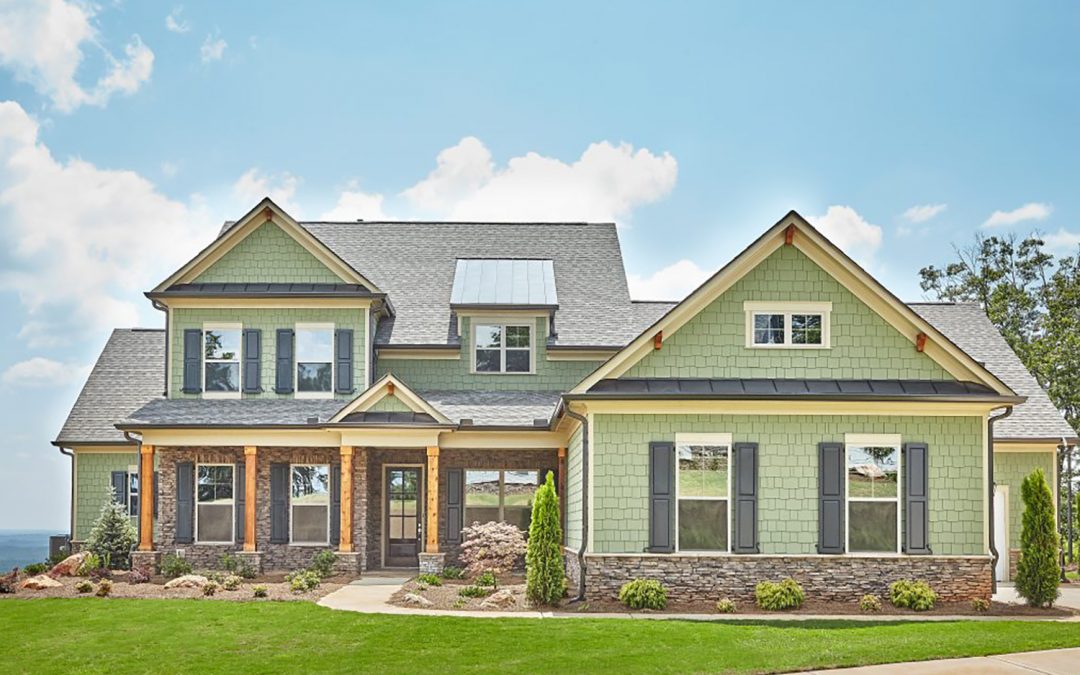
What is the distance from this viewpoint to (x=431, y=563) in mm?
24391

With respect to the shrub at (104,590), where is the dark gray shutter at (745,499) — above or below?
above

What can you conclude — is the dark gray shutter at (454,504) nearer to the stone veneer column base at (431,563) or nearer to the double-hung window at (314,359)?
the stone veneer column base at (431,563)

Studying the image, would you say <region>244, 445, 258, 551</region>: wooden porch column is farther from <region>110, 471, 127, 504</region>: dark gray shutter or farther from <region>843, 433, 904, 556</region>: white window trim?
<region>843, 433, 904, 556</region>: white window trim

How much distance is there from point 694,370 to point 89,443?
16.6 m

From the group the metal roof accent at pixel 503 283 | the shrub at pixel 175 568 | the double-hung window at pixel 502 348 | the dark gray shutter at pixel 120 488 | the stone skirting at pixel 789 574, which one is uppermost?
the metal roof accent at pixel 503 283

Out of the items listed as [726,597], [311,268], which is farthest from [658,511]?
[311,268]

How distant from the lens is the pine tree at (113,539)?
25.3 metres

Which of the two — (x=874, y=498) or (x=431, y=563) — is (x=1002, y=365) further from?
(x=431, y=563)

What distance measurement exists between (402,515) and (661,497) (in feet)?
29.2

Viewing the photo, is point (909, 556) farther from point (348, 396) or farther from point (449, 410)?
point (348, 396)

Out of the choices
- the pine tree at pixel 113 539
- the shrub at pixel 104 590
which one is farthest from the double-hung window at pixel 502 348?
the shrub at pixel 104 590

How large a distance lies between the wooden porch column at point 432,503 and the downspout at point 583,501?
17.2ft

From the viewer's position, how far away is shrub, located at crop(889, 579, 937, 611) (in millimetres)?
19047

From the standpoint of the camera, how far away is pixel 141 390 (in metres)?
30.6
